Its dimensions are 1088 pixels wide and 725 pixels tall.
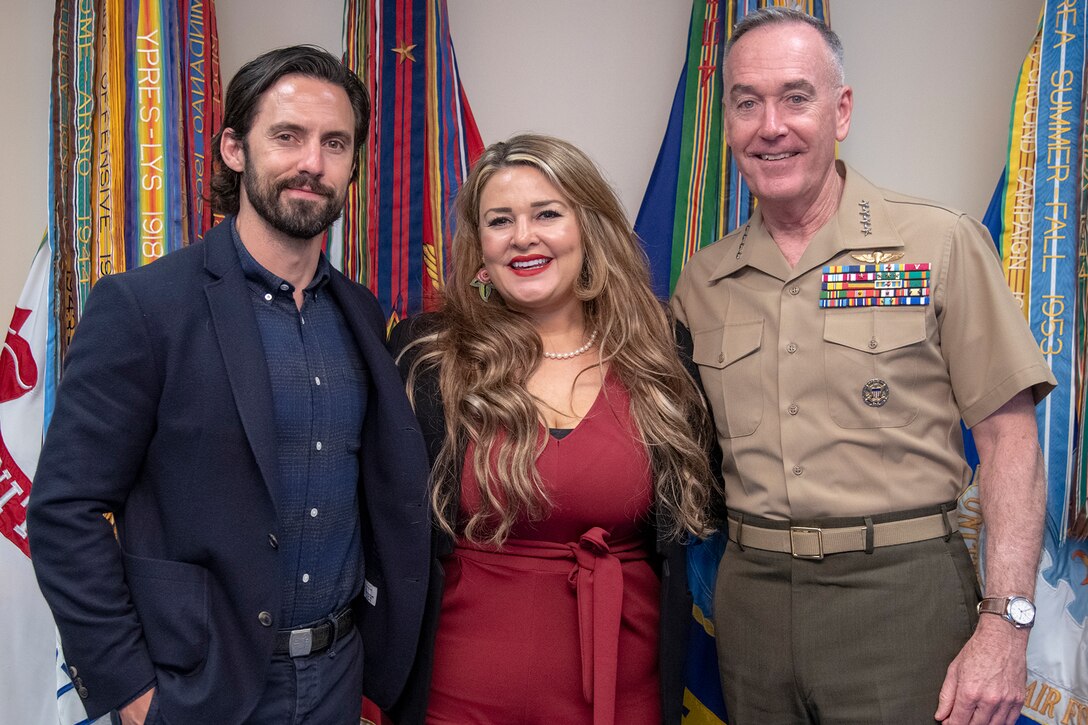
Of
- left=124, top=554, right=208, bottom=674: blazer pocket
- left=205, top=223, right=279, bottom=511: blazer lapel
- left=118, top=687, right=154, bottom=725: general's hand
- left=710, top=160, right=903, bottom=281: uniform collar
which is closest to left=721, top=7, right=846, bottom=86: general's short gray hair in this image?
left=710, top=160, right=903, bottom=281: uniform collar

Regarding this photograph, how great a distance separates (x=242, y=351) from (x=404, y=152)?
1177 millimetres

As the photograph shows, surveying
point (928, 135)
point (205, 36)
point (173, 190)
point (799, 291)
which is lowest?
point (799, 291)

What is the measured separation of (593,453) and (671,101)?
150 centimetres

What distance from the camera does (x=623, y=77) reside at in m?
3.00

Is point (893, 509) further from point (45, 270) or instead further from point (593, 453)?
point (45, 270)

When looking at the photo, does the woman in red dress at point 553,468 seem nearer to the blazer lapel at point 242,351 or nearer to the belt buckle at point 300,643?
the belt buckle at point 300,643

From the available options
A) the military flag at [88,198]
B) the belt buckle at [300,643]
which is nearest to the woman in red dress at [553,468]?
the belt buckle at [300,643]

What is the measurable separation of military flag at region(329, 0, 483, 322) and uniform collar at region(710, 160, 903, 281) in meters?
0.98

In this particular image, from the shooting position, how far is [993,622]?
1.70 metres

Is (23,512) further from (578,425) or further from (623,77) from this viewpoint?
(623,77)

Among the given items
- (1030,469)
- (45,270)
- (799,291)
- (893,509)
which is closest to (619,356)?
(799,291)

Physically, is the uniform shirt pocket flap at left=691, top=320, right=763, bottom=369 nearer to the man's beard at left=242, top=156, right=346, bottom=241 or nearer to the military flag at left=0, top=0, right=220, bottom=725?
the man's beard at left=242, top=156, right=346, bottom=241

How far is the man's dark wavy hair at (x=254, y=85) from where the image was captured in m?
1.87

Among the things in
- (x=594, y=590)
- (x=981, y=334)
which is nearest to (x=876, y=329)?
(x=981, y=334)
